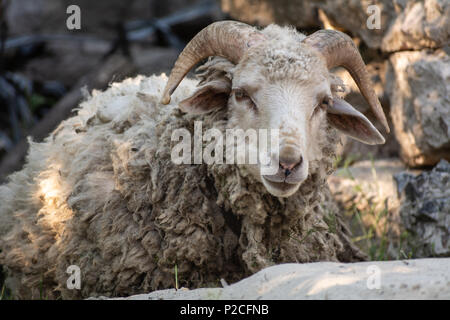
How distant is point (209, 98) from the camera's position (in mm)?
3777

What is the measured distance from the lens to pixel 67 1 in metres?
13.0

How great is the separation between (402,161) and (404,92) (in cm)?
69

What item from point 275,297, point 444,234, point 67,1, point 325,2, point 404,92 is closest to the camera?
point 275,297

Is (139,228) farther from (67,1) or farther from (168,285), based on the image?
(67,1)

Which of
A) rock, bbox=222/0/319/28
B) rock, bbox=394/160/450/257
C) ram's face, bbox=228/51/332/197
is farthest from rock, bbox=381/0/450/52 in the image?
ram's face, bbox=228/51/332/197

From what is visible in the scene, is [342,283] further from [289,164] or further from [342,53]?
[342,53]

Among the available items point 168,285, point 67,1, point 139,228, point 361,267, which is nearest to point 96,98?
point 139,228

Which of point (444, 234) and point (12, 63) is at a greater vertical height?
A: point (12, 63)

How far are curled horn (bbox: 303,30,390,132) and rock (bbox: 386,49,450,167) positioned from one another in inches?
53.7

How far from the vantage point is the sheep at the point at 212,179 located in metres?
3.56

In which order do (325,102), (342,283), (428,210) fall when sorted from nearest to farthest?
(342,283)
(325,102)
(428,210)

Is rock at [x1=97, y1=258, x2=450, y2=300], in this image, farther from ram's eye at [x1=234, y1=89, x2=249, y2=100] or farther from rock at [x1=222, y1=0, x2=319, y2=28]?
rock at [x1=222, y1=0, x2=319, y2=28]

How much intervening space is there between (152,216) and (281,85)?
116 centimetres

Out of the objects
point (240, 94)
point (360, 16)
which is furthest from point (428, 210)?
point (360, 16)
